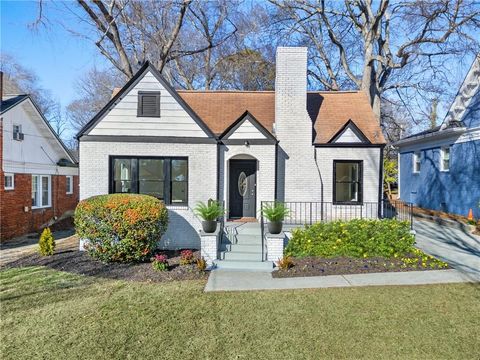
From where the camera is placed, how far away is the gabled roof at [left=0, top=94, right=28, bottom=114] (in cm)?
1251

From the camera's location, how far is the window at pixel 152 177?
10.3m

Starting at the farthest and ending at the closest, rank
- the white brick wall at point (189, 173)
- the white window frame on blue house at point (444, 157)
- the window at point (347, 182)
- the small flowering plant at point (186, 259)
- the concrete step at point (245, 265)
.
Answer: the white window frame on blue house at point (444, 157), the window at point (347, 182), the white brick wall at point (189, 173), the concrete step at point (245, 265), the small flowering plant at point (186, 259)

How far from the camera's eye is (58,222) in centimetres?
1664

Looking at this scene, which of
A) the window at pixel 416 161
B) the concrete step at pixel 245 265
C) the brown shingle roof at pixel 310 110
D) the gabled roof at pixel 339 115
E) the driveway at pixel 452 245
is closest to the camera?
the driveway at pixel 452 245

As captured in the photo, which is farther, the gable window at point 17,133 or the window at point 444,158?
the window at point 444,158

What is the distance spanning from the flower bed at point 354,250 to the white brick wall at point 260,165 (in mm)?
2125

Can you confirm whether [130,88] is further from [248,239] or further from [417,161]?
[417,161]

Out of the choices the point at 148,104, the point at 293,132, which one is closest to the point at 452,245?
the point at 293,132

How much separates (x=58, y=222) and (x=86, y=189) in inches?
329

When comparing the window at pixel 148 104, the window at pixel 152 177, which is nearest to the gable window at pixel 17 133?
the window at pixel 152 177

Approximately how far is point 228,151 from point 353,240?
16.3ft

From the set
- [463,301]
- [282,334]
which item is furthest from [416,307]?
[282,334]

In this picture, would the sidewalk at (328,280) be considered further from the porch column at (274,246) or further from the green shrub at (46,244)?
the green shrub at (46,244)

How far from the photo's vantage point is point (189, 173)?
34.0 feet
